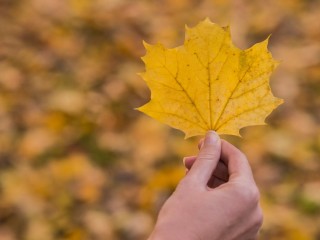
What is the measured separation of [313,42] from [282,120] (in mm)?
641

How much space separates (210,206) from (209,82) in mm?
255

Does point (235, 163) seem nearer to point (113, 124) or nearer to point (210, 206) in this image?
point (210, 206)

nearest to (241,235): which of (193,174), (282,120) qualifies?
(193,174)

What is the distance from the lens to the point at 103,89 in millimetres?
2797

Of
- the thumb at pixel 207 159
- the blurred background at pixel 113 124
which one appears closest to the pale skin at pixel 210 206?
the thumb at pixel 207 159

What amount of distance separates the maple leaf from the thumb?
0.04 m

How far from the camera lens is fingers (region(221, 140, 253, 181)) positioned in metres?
1.19

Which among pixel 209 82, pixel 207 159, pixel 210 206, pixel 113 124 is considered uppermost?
pixel 113 124

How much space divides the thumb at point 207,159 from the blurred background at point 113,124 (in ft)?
3.33

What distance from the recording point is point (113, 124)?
8.52 ft

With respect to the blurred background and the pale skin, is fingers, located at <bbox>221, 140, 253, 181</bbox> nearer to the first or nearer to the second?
the pale skin

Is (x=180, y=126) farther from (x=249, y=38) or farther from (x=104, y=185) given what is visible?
(x=249, y=38)

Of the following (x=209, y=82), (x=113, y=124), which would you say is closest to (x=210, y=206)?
(x=209, y=82)

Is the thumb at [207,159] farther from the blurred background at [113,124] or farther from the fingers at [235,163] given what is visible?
the blurred background at [113,124]
